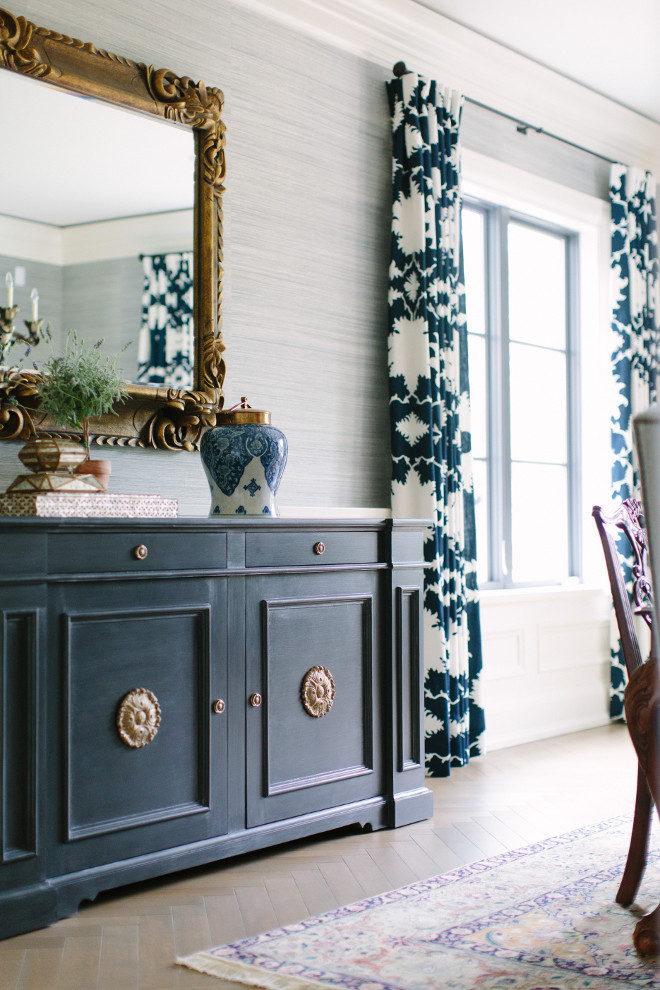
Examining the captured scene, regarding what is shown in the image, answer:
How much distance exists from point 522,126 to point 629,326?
1.12 m

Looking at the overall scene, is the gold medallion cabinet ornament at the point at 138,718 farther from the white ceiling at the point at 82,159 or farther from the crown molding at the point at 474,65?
the crown molding at the point at 474,65

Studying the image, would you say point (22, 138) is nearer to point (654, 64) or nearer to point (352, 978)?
point (352, 978)

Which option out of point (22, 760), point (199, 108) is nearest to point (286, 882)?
point (22, 760)

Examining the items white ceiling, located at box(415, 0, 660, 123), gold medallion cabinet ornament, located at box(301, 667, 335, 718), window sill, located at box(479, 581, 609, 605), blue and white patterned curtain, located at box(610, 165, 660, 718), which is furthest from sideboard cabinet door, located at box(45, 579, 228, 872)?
blue and white patterned curtain, located at box(610, 165, 660, 718)

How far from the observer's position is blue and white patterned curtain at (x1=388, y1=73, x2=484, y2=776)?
3.61 metres

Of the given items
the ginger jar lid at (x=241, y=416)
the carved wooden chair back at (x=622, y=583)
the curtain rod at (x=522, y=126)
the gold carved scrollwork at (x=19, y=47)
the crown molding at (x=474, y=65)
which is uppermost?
the crown molding at (x=474, y=65)

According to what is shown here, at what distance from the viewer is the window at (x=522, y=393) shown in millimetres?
4344

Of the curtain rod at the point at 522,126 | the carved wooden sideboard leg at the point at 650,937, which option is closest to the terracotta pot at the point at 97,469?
the carved wooden sideboard leg at the point at 650,937

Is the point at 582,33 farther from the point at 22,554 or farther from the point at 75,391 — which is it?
the point at 22,554

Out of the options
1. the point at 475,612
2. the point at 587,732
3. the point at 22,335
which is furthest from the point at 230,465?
the point at 587,732

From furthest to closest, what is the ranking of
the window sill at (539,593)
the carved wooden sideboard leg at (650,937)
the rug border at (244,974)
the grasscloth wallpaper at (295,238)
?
the window sill at (539,593) → the grasscloth wallpaper at (295,238) → the carved wooden sideboard leg at (650,937) → the rug border at (244,974)

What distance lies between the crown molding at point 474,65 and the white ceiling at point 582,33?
5 centimetres

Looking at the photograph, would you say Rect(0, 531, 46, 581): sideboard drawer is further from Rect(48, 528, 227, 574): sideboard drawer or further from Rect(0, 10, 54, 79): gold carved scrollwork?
Rect(0, 10, 54, 79): gold carved scrollwork

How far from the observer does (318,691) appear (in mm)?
2676
